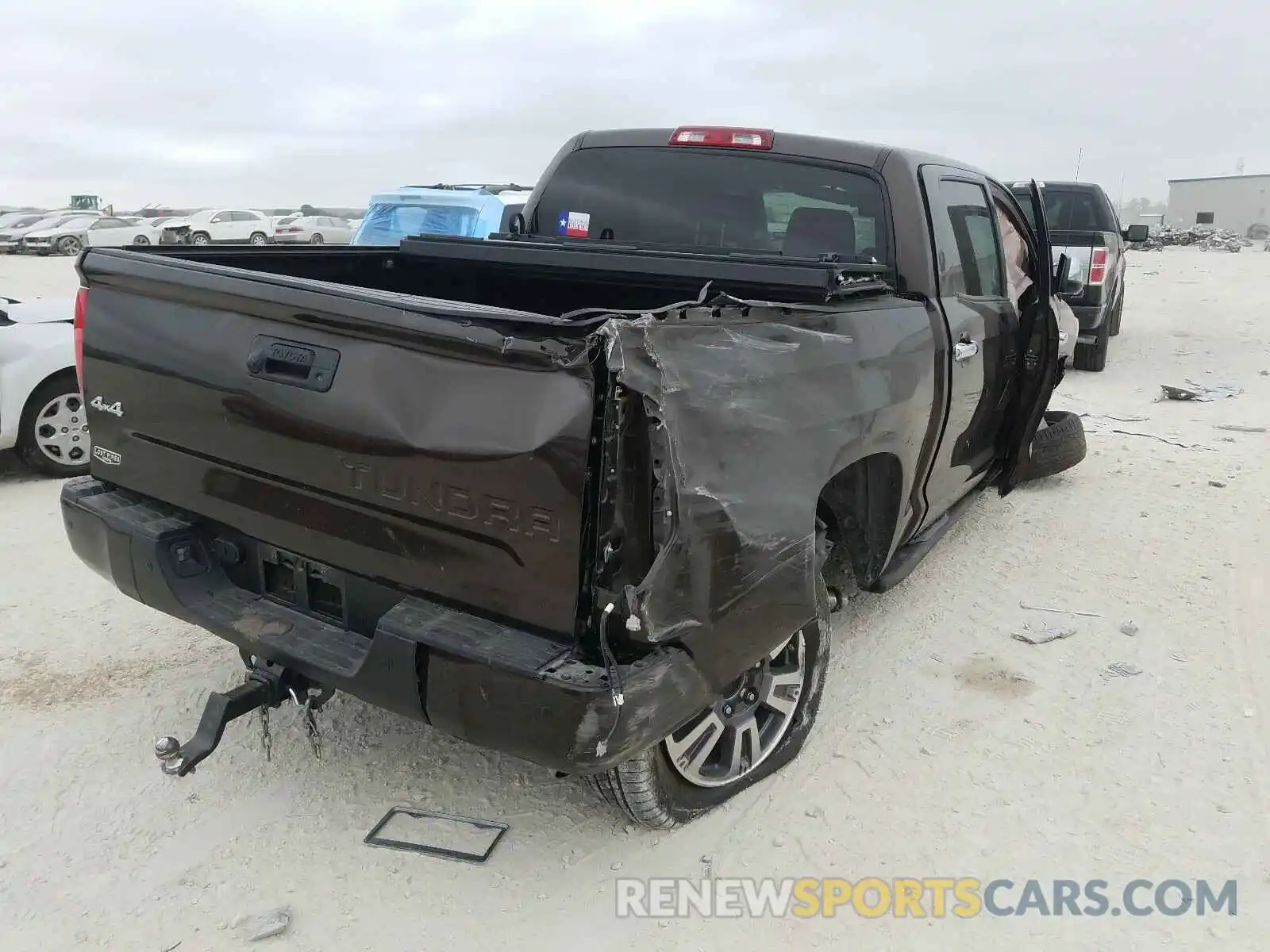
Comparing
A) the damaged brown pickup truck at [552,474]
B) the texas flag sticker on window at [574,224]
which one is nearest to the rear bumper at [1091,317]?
the damaged brown pickup truck at [552,474]

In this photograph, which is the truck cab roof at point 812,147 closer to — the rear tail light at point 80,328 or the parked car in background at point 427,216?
the rear tail light at point 80,328

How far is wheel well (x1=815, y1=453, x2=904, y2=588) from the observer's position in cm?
320

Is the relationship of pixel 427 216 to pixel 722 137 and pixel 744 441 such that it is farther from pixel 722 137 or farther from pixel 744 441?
pixel 744 441

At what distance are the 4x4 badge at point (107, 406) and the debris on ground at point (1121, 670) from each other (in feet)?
12.3

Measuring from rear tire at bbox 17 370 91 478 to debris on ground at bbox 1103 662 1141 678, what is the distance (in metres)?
5.81

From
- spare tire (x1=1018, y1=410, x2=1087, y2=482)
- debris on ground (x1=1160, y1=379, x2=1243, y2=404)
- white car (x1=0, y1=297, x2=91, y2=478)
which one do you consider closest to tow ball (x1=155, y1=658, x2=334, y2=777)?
white car (x1=0, y1=297, x2=91, y2=478)

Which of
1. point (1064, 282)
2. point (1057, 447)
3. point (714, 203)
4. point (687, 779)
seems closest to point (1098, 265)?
point (1057, 447)

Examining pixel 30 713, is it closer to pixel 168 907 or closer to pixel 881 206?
pixel 168 907

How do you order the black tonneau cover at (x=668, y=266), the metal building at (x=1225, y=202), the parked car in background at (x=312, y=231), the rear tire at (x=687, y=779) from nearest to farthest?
1. the rear tire at (x=687, y=779)
2. the black tonneau cover at (x=668, y=266)
3. the parked car in background at (x=312, y=231)
4. the metal building at (x=1225, y=202)

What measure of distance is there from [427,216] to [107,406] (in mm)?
7469

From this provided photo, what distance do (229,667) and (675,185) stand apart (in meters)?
2.73

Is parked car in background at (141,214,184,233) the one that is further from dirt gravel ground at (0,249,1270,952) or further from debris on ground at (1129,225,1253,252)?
debris on ground at (1129,225,1253,252)

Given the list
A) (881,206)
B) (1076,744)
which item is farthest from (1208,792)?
(881,206)

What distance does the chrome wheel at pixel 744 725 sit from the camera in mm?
2787
